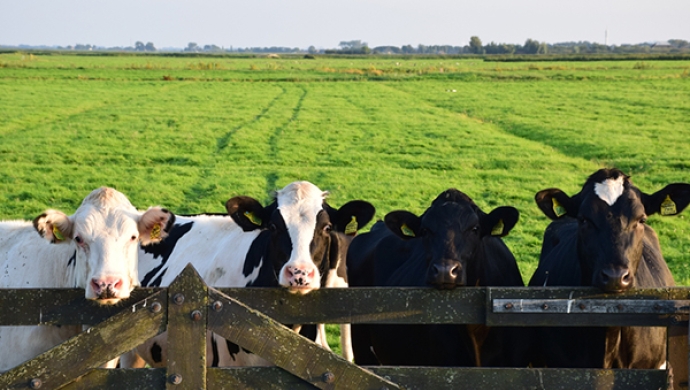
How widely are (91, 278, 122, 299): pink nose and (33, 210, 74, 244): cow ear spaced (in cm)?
90

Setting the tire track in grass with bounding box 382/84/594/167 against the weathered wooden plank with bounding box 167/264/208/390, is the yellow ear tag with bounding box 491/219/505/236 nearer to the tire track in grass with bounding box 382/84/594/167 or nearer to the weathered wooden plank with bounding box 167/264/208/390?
the weathered wooden plank with bounding box 167/264/208/390

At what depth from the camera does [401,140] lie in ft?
83.2

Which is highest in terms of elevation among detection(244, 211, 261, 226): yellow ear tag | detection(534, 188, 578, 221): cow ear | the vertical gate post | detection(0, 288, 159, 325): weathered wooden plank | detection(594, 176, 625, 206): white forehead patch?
detection(594, 176, 625, 206): white forehead patch

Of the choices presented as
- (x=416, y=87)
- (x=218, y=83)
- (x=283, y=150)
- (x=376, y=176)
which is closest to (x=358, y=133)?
(x=283, y=150)

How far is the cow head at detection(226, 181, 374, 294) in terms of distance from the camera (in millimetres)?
5266

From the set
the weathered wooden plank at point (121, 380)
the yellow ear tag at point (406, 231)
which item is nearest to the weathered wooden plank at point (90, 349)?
the weathered wooden plank at point (121, 380)

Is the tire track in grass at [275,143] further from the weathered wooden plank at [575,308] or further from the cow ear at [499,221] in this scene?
the weathered wooden plank at [575,308]

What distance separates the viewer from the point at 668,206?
560cm

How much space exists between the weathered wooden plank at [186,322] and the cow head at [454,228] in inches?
67.6

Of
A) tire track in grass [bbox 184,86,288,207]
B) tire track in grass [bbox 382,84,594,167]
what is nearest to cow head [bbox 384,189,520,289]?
tire track in grass [bbox 184,86,288,207]

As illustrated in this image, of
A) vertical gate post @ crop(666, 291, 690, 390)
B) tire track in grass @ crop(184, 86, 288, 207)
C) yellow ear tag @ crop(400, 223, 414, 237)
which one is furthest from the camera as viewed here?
tire track in grass @ crop(184, 86, 288, 207)

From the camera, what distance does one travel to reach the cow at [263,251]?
5.28 m

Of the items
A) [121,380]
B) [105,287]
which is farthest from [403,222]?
[121,380]

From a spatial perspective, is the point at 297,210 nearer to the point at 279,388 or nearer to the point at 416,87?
the point at 279,388
